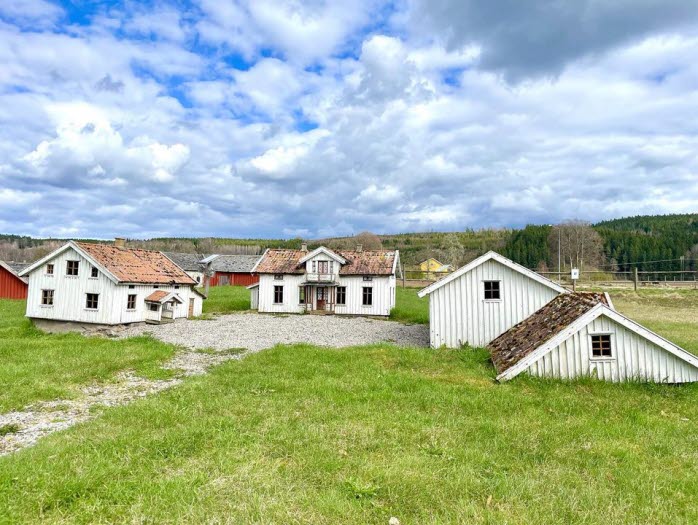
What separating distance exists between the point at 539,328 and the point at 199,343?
610 inches

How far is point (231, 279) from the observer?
72.2 metres

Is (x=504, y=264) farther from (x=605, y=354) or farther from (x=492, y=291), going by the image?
(x=605, y=354)

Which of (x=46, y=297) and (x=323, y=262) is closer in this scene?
(x=46, y=297)

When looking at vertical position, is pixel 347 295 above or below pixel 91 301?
above

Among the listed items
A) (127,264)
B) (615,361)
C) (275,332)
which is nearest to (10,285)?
(127,264)

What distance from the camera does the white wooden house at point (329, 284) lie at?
35.4 m

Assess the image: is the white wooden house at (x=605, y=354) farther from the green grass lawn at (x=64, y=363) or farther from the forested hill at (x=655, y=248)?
the forested hill at (x=655, y=248)

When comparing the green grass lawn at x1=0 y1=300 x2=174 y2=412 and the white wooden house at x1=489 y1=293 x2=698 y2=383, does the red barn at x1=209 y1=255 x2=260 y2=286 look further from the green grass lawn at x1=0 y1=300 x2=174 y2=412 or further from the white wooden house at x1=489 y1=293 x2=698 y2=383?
the white wooden house at x1=489 y1=293 x2=698 y2=383

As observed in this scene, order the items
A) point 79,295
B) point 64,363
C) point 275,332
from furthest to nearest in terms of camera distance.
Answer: point 79,295
point 275,332
point 64,363

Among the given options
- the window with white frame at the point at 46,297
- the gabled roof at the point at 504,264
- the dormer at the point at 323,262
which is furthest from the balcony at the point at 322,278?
the window with white frame at the point at 46,297

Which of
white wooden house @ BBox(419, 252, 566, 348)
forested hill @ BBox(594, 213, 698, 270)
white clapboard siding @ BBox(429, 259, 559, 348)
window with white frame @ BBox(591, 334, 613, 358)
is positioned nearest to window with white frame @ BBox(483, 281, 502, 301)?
white wooden house @ BBox(419, 252, 566, 348)

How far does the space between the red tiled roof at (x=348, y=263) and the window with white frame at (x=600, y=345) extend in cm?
2256

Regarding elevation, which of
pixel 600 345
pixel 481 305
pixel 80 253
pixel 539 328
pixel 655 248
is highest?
pixel 655 248

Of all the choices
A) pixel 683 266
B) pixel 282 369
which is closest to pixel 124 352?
pixel 282 369
